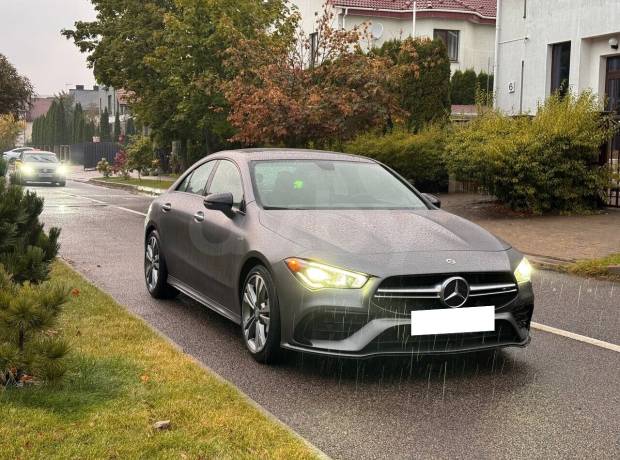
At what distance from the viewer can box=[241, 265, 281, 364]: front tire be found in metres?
5.22

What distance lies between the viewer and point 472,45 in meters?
38.1

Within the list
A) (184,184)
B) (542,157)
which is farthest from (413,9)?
(184,184)

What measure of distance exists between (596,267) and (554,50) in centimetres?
1803

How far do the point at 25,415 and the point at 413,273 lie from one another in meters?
2.33

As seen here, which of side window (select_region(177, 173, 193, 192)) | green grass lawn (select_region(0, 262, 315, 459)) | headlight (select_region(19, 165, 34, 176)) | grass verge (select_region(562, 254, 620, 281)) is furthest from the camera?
grass verge (select_region(562, 254, 620, 281))

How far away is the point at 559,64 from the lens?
25.9 m

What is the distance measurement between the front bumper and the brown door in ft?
68.8

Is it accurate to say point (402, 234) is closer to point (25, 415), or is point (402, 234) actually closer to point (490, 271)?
point (490, 271)

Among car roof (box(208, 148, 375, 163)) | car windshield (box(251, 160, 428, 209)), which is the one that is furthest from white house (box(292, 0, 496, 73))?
car windshield (box(251, 160, 428, 209))

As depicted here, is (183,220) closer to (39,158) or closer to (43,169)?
(43,169)

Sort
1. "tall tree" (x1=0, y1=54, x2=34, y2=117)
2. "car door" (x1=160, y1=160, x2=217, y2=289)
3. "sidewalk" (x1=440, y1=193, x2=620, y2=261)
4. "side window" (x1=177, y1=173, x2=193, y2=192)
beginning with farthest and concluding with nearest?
"tall tree" (x1=0, y1=54, x2=34, y2=117), "sidewalk" (x1=440, y1=193, x2=620, y2=261), "side window" (x1=177, y1=173, x2=193, y2=192), "car door" (x1=160, y1=160, x2=217, y2=289)

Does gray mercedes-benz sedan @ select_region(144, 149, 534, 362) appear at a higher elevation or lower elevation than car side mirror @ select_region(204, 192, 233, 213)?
lower

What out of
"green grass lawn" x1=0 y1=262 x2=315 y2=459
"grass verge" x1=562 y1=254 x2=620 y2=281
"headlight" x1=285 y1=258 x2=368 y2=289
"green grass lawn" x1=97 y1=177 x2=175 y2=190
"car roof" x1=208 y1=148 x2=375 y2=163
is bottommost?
"green grass lawn" x1=0 y1=262 x2=315 y2=459

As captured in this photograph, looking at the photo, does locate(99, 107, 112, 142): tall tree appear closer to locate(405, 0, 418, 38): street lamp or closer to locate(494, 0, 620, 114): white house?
locate(405, 0, 418, 38): street lamp
